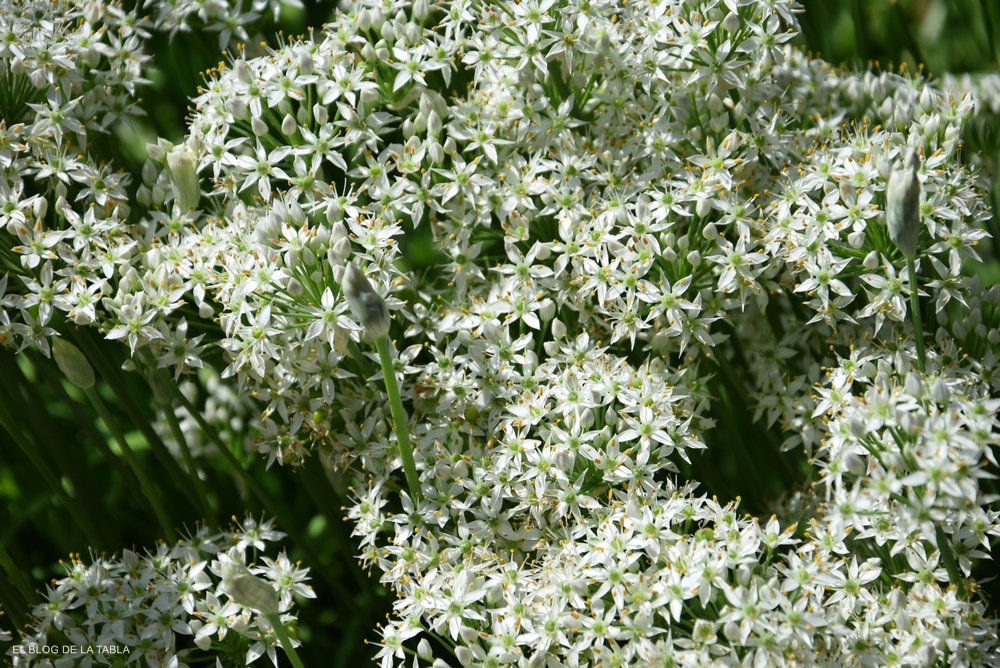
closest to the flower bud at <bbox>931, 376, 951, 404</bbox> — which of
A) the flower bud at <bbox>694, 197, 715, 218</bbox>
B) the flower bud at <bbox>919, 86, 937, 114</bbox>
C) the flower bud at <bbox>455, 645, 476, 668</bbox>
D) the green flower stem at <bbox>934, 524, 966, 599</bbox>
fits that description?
the green flower stem at <bbox>934, 524, 966, 599</bbox>

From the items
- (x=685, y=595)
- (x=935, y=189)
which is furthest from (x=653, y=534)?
(x=935, y=189)

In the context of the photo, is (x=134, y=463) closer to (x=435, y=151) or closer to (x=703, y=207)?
(x=435, y=151)

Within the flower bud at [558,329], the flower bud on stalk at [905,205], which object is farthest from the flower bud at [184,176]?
the flower bud on stalk at [905,205]

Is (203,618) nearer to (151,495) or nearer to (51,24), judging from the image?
(151,495)

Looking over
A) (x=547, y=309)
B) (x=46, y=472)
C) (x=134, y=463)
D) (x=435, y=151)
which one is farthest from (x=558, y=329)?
(x=46, y=472)

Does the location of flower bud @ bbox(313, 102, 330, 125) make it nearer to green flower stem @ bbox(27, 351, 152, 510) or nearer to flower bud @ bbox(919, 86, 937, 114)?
green flower stem @ bbox(27, 351, 152, 510)

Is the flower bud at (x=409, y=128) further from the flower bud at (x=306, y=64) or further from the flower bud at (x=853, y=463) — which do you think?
the flower bud at (x=853, y=463)
